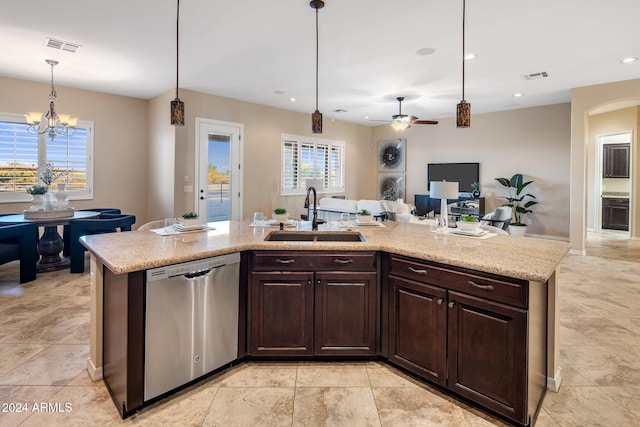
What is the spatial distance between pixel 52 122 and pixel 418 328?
235 inches

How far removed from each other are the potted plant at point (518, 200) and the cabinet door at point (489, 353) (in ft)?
21.4

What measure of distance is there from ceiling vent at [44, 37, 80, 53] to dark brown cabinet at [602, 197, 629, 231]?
11136 mm

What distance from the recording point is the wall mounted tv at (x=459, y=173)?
8.40 m

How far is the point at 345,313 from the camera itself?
92.0 inches

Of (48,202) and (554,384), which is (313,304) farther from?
(48,202)

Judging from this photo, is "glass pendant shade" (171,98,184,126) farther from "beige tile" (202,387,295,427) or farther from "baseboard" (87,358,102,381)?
"beige tile" (202,387,295,427)

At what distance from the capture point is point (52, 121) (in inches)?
203

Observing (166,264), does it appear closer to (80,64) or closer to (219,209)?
(80,64)

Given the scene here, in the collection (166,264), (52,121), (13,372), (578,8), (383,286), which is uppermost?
(578,8)

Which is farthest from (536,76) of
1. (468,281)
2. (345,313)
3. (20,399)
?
(20,399)

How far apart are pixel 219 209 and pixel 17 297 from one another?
350 centimetres

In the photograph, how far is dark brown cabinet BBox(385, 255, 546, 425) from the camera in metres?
1.71

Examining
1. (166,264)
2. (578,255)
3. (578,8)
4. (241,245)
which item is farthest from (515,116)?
(166,264)

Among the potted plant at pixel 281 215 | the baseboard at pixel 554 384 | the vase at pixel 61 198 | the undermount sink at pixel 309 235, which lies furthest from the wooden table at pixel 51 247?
the baseboard at pixel 554 384
